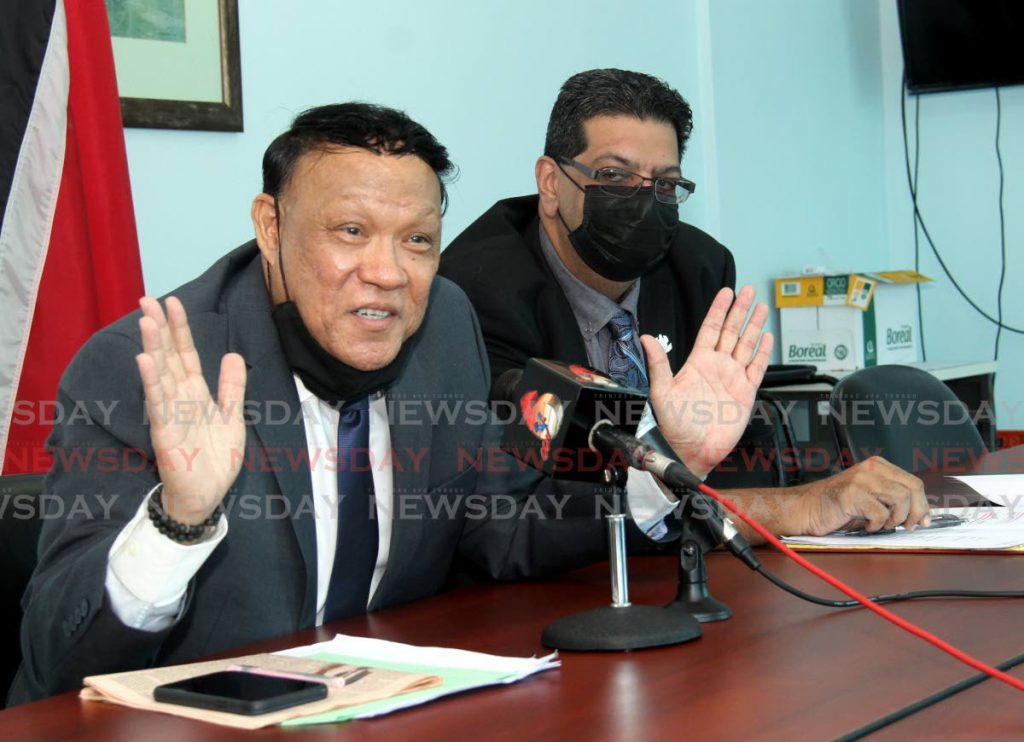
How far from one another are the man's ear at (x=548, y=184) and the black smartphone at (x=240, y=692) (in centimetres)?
170

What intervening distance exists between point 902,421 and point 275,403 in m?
1.64

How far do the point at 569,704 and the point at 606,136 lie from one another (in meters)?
1.70

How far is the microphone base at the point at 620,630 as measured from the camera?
1219 millimetres

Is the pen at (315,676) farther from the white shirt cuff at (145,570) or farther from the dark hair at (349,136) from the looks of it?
the dark hair at (349,136)

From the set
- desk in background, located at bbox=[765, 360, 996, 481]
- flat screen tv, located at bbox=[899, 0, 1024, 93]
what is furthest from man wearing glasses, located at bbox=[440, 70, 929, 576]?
flat screen tv, located at bbox=[899, 0, 1024, 93]

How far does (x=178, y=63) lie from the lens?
9.07 feet

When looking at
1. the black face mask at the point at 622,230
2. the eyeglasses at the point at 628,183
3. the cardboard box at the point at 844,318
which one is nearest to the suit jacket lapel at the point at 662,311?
the black face mask at the point at 622,230

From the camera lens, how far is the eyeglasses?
2527 millimetres

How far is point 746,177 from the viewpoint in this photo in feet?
15.0

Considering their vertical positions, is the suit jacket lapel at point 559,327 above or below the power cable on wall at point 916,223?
below

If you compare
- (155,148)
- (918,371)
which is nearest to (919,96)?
(918,371)

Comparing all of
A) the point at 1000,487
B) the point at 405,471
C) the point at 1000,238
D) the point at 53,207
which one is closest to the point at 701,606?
the point at 405,471

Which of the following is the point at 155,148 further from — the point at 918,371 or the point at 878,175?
the point at 878,175

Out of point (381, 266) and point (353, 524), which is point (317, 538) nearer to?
point (353, 524)
